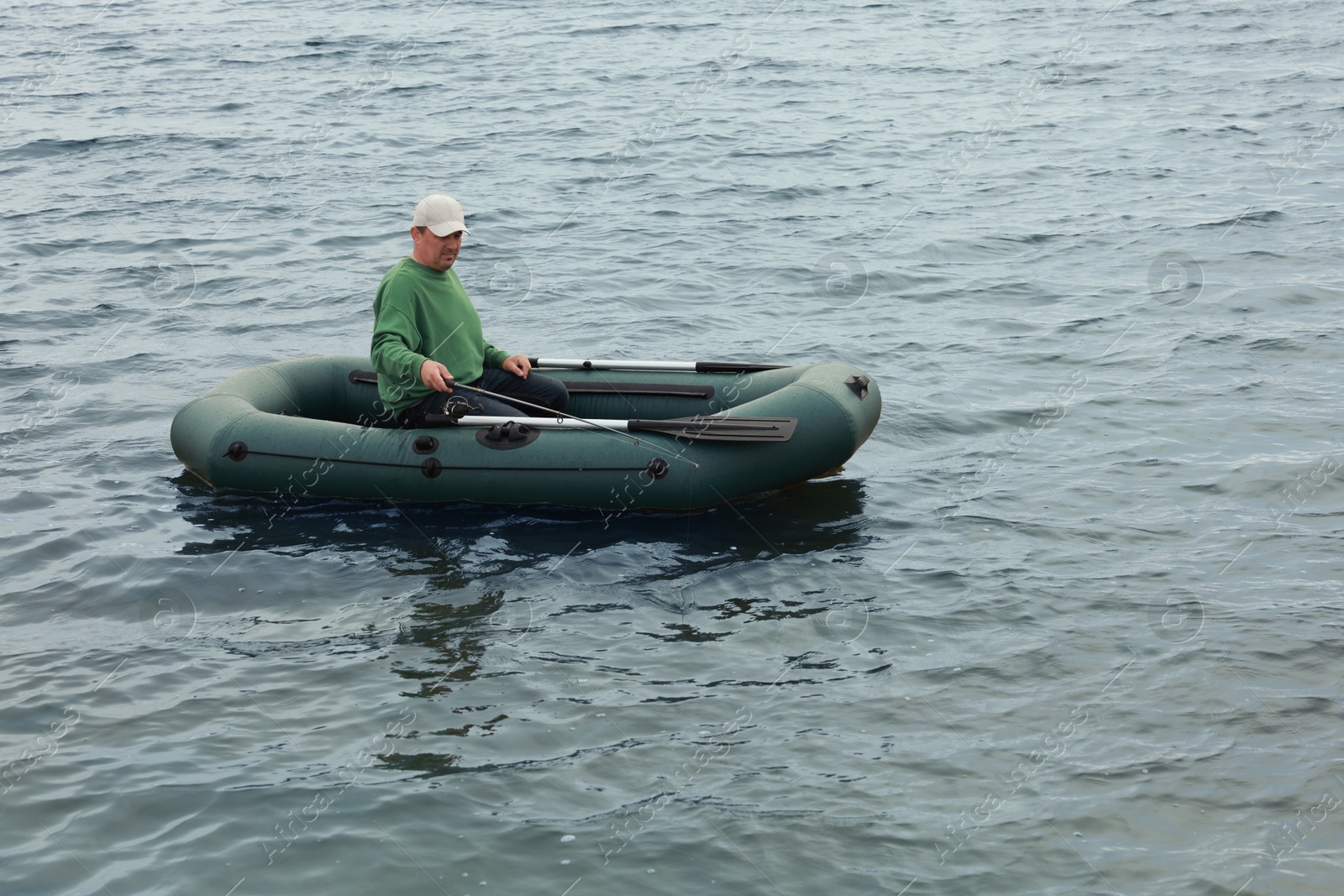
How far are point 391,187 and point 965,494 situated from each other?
28.5 ft

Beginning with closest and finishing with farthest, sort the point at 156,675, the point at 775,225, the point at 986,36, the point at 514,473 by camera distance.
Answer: the point at 156,675 < the point at 514,473 < the point at 775,225 < the point at 986,36

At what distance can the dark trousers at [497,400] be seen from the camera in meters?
6.63

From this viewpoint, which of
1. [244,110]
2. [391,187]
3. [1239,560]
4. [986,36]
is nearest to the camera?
[1239,560]

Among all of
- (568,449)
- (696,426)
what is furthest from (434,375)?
(696,426)

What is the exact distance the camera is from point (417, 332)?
644 centimetres

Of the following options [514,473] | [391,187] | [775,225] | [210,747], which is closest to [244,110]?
[391,187]

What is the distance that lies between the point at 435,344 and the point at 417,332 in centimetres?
12

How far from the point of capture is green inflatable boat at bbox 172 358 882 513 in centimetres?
633

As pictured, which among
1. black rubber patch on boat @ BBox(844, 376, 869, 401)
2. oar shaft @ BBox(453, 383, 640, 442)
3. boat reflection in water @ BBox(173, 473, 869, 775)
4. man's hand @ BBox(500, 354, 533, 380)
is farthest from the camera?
man's hand @ BBox(500, 354, 533, 380)

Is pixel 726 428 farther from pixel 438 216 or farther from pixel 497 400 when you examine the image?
pixel 438 216

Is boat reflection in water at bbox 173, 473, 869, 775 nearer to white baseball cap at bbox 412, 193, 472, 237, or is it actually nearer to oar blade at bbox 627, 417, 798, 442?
oar blade at bbox 627, 417, 798, 442

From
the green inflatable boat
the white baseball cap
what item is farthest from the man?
the green inflatable boat

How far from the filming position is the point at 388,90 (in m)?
17.8

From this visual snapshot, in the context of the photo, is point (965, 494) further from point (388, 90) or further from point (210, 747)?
point (388, 90)
